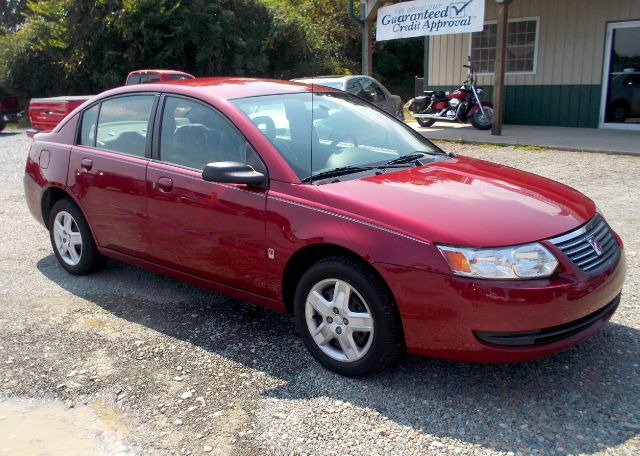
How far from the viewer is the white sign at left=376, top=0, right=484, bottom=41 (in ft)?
42.9

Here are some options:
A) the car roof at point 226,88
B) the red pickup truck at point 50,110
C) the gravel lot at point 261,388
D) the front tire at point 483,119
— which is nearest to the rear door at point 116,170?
the car roof at point 226,88

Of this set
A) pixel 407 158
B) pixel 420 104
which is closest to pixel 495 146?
pixel 420 104

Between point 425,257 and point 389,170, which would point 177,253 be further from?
point 425,257

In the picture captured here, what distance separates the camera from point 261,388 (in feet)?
11.4

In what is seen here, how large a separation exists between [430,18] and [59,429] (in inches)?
498

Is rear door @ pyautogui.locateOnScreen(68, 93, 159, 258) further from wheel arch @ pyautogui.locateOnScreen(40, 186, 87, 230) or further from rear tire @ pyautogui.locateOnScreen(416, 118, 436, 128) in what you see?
rear tire @ pyautogui.locateOnScreen(416, 118, 436, 128)

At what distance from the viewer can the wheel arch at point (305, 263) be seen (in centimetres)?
338

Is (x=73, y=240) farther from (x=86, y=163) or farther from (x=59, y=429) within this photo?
(x=59, y=429)

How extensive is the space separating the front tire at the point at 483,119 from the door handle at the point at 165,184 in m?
11.4

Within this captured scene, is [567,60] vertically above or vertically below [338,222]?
above

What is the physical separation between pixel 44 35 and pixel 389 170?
70.4ft

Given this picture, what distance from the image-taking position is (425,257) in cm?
312

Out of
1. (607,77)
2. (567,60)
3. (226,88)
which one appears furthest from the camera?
(567,60)

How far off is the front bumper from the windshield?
3.35ft
